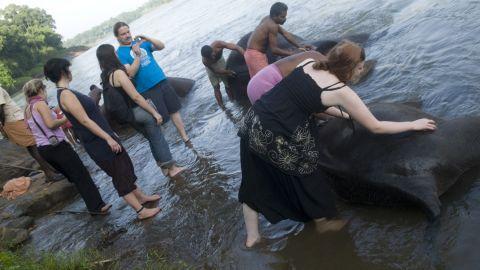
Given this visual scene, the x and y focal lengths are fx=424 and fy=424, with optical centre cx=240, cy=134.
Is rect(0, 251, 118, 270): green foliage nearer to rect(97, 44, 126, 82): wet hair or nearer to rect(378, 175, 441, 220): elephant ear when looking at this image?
rect(97, 44, 126, 82): wet hair

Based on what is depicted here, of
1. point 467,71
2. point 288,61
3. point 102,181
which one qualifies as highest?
point 288,61

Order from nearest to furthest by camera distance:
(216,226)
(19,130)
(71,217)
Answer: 1. (216,226)
2. (71,217)
3. (19,130)

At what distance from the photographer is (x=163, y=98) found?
628cm

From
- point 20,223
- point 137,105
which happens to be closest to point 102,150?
point 137,105

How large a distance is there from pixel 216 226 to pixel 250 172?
1.13m

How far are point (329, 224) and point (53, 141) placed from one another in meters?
3.57

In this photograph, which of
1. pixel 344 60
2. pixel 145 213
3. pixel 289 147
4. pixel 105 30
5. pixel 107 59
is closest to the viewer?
pixel 344 60

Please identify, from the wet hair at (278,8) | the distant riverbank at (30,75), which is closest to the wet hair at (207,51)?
the wet hair at (278,8)

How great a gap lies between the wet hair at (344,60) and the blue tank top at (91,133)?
273 cm

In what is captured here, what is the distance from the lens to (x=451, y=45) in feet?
21.6

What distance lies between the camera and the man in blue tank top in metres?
5.68

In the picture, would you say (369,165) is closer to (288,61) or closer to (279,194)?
(279,194)

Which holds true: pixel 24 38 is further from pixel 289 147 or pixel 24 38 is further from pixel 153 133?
pixel 289 147

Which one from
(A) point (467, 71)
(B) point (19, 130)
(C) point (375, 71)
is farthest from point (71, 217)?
(A) point (467, 71)
